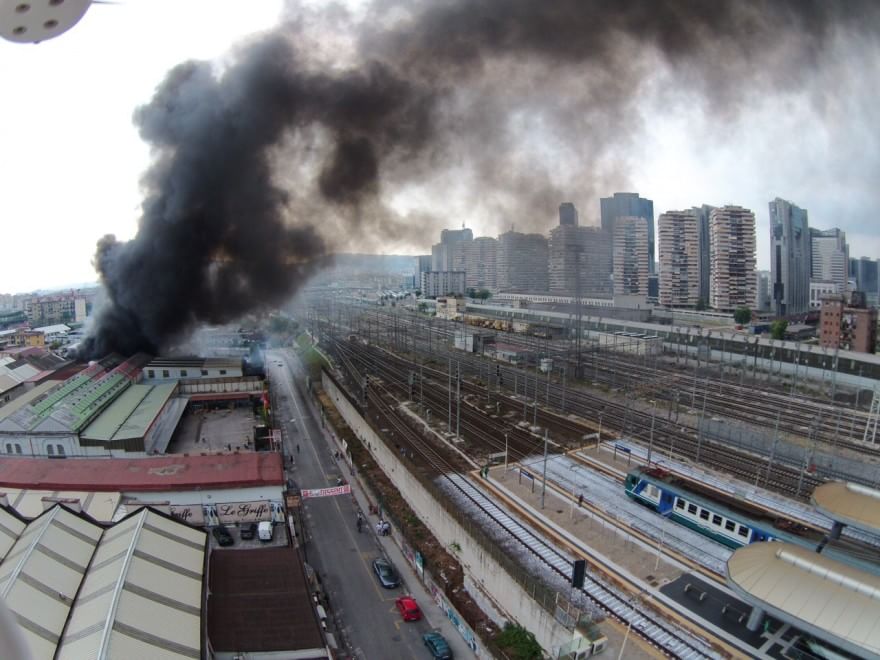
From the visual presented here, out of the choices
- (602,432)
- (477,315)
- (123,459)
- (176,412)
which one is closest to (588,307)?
(477,315)

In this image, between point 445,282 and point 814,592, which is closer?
point 814,592

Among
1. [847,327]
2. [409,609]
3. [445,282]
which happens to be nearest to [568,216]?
[847,327]

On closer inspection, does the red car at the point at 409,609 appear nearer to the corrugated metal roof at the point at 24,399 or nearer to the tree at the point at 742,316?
the corrugated metal roof at the point at 24,399

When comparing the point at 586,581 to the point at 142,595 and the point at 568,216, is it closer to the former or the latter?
the point at 142,595

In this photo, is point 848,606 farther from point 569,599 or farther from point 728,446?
point 728,446

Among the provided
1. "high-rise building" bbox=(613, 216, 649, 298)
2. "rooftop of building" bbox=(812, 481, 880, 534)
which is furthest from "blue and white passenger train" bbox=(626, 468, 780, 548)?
"high-rise building" bbox=(613, 216, 649, 298)

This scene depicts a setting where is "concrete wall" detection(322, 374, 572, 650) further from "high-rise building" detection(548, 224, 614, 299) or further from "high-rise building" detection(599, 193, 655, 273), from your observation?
"high-rise building" detection(599, 193, 655, 273)
